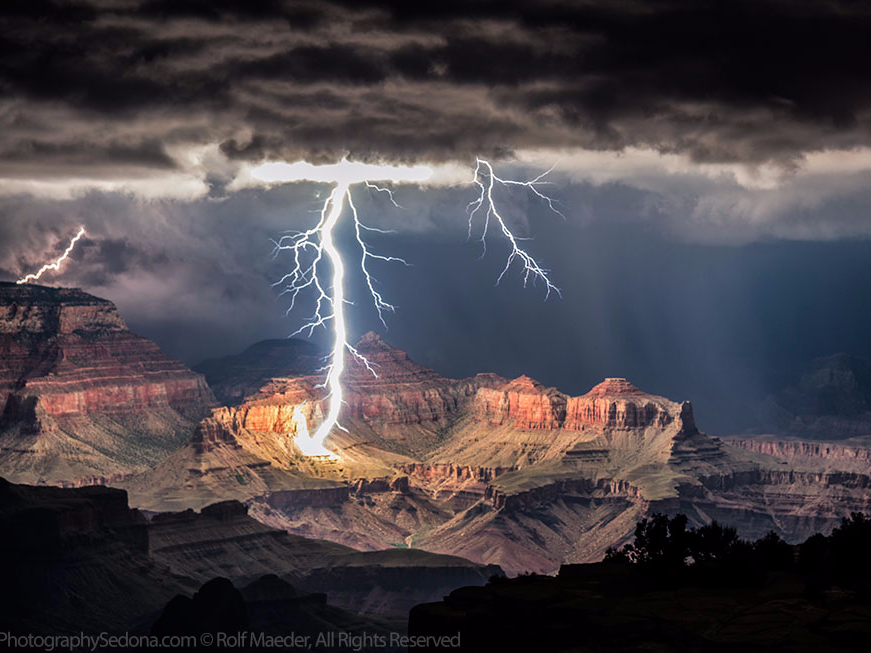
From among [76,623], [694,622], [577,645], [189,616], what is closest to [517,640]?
[577,645]

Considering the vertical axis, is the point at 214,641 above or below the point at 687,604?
above

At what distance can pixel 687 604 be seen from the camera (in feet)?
222

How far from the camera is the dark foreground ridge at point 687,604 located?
6178cm

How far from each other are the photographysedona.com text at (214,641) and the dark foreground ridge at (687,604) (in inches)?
3818

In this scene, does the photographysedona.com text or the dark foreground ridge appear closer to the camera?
the dark foreground ridge

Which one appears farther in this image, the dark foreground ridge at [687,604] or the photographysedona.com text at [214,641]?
the photographysedona.com text at [214,641]

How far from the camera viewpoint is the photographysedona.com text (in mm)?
167500

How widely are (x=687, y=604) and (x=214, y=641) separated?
110872 millimetres

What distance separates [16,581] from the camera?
19812 cm

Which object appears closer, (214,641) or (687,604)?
(687,604)

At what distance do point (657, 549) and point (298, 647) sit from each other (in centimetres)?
10739

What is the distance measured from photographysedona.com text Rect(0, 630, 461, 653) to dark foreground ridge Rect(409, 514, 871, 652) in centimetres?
9698

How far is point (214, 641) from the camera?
170500 millimetres

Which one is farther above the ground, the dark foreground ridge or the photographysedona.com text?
the photographysedona.com text
